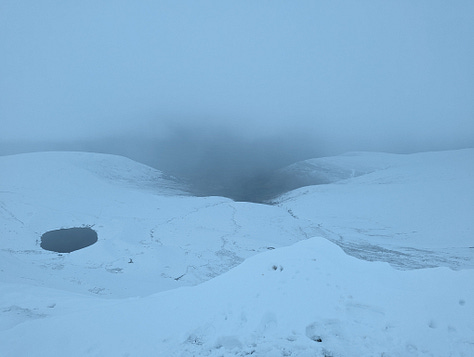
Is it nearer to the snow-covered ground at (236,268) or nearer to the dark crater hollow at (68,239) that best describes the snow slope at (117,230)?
the snow-covered ground at (236,268)

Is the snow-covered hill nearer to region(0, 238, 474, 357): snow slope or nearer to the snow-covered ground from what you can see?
the snow-covered ground

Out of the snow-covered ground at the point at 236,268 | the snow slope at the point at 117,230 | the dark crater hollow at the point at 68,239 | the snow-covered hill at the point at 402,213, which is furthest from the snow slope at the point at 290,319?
the dark crater hollow at the point at 68,239

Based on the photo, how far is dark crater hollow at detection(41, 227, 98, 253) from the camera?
28062 mm

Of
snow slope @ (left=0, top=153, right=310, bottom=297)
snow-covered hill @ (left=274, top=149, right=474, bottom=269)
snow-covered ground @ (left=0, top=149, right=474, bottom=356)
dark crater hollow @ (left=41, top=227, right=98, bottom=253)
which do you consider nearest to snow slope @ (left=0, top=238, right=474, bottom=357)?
snow-covered ground @ (left=0, top=149, right=474, bottom=356)

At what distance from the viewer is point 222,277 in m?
9.65

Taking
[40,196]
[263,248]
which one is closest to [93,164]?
[40,196]

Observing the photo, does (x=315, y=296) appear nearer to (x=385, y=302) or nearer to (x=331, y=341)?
(x=331, y=341)

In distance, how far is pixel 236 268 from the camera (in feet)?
32.9

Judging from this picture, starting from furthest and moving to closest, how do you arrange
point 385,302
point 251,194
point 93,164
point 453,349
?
1. point 251,194
2. point 93,164
3. point 385,302
4. point 453,349

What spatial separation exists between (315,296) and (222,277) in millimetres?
3802

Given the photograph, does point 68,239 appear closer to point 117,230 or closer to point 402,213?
point 117,230

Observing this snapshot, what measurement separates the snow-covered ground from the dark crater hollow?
1290 mm

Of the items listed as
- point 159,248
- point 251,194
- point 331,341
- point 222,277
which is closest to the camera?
point 331,341

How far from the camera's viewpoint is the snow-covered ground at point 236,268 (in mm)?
6363
